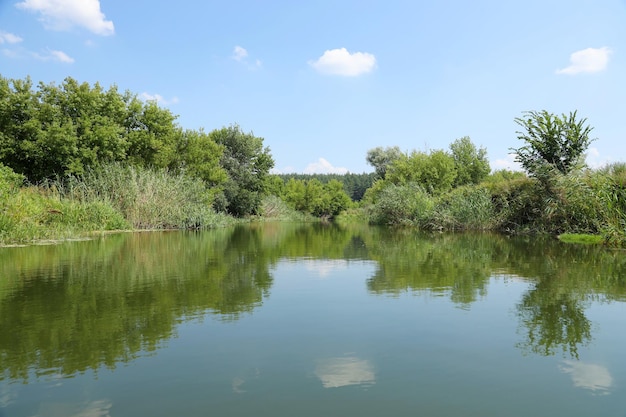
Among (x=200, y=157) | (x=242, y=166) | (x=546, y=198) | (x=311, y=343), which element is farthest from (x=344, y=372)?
(x=242, y=166)

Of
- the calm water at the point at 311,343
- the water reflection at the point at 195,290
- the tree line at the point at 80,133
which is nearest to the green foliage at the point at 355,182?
the tree line at the point at 80,133

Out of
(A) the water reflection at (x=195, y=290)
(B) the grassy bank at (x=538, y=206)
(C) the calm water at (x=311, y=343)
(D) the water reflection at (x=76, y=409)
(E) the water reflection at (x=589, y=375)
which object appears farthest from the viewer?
(B) the grassy bank at (x=538, y=206)

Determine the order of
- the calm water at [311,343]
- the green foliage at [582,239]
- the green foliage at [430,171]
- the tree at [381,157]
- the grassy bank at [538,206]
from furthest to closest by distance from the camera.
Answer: the tree at [381,157] < the green foliage at [430,171] < the grassy bank at [538,206] < the green foliage at [582,239] < the calm water at [311,343]

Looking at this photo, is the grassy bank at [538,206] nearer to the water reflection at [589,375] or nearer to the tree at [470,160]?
the water reflection at [589,375]

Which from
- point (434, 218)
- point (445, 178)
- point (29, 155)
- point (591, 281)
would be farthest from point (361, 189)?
point (591, 281)

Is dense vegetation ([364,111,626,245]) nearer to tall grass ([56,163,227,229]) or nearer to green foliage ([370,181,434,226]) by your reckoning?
green foliage ([370,181,434,226])

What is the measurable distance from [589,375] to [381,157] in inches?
2621

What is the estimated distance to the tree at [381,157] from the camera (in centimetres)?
6869

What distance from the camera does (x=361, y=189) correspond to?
340ft

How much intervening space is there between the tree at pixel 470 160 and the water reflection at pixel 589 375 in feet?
172

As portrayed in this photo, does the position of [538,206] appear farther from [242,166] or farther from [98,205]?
[242,166]

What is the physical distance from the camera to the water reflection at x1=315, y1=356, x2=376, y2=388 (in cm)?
375

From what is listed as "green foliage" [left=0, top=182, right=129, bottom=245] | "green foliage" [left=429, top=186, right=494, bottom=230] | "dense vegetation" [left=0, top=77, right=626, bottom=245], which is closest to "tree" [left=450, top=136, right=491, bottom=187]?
"dense vegetation" [left=0, top=77, right=626, bottom=245]

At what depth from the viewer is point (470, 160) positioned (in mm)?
57281
